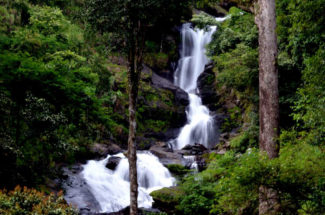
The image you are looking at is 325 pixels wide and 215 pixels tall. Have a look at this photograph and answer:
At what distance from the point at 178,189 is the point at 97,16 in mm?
8508

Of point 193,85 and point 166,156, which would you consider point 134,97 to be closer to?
point 166,156

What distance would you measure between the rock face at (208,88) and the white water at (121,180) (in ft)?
31.8

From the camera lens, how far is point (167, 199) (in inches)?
547

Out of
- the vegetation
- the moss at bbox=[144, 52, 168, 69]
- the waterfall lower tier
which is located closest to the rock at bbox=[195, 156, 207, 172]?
the vegetation

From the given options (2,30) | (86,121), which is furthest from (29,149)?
(2,30)

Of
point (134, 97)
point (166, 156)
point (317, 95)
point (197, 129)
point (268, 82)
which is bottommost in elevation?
point (166, 156)

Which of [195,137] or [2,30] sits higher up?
[2,30]

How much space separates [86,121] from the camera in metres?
12.0

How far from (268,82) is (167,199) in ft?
26.3

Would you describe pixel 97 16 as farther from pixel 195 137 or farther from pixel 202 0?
pixel 195 137

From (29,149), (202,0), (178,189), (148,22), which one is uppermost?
(202,0)

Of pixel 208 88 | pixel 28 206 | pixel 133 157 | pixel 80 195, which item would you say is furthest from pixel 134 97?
pixel 208 88

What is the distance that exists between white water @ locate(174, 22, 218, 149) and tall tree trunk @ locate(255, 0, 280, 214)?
13.4m

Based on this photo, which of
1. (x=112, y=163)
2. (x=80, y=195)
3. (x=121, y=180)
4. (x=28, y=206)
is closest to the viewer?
(x=28, y=206)
